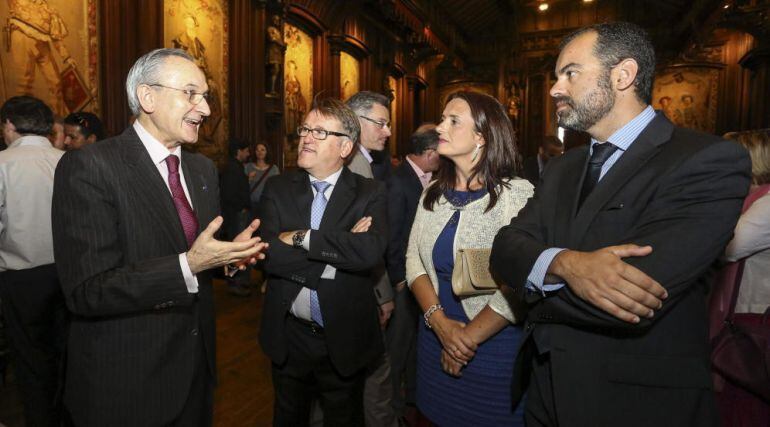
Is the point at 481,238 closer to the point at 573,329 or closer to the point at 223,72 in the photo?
the point at 573,329

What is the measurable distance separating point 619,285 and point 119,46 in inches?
243

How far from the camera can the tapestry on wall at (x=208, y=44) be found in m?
6.44

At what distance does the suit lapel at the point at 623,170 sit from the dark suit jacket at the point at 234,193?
483 cm

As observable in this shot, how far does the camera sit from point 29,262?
286 cm

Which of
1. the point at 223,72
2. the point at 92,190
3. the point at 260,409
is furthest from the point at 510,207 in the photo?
the point at 223,72

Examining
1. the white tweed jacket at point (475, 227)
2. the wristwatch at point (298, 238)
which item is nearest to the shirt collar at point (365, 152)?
the white tweed jacket at point (475, 227)

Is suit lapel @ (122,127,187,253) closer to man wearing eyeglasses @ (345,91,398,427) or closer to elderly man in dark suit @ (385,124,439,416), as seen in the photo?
man wearing eyeglasses @ (345,91,398,427)

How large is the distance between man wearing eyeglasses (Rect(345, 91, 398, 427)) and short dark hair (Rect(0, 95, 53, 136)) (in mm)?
1900

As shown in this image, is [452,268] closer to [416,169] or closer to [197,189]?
[197,189]

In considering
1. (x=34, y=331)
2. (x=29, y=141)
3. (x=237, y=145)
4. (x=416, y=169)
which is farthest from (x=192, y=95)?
(x=237, y=145)

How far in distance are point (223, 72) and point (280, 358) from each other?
642 cm

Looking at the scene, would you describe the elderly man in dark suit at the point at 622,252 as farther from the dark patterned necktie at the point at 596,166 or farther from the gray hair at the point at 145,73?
the gray hair at the point at 145,73

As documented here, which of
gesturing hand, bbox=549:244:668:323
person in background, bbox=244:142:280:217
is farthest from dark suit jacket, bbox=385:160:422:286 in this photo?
person in background, bbox=244:142:280:217

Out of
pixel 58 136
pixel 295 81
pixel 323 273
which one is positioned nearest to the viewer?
pixel 323 273
